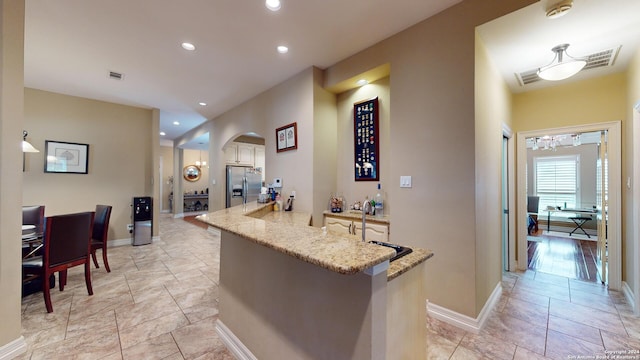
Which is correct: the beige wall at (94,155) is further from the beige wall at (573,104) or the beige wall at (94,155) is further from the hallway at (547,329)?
the beige wall at (573,104)

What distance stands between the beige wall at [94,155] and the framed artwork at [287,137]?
324cm

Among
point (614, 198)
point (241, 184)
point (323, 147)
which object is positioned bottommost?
point (614, 198)

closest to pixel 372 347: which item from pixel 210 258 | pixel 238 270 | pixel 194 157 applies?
pixel 238 270

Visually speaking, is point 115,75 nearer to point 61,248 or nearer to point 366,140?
point 61,248

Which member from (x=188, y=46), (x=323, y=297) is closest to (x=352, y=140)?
(x=188, y=46)

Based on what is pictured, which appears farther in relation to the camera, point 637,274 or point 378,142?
point 378,142

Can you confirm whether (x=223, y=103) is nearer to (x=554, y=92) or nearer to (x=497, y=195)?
(x=497, y=195)

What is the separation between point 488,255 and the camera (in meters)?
Answer: 2.34

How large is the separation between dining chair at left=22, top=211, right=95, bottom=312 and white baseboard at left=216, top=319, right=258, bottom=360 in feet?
6.11

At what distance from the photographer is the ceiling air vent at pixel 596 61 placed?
2.34 metres

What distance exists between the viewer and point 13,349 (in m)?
1.74

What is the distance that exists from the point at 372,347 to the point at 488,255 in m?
2.04

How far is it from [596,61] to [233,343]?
14.4 feet

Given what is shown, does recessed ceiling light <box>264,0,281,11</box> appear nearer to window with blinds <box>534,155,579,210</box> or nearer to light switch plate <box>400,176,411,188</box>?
light switch plate <box>400,176,411,188</box>
